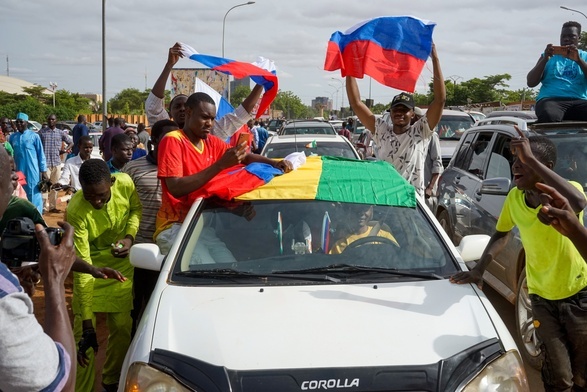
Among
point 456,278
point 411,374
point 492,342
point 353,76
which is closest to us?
point 411,374

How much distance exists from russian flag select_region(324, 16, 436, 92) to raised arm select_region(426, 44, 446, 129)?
11cm

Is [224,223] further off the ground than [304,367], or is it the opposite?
[224,223]

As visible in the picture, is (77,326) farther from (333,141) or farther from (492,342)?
(333,141)

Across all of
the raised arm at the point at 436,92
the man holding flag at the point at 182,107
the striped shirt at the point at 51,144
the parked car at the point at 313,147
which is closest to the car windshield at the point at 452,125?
the parked car at the point at 313,147

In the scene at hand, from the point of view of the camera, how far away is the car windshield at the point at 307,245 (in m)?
3.36

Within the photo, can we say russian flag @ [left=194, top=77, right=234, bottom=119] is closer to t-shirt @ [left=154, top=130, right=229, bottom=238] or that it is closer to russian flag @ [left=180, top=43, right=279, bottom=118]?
russian flag @ [left=180, top=43, right=279, bottom=118]

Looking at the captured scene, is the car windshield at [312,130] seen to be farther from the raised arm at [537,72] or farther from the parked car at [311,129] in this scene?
the raised arm at [537,72]

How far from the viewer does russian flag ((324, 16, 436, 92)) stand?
5.28 metres

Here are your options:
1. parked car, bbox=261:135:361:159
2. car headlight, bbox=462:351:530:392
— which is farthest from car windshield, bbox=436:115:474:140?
car headlight, bbox=462:351:530:392

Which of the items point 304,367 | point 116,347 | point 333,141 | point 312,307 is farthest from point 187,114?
point 333,141

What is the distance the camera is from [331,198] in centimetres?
385

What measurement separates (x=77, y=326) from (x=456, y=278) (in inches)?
98.2

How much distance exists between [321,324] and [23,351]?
150 cm

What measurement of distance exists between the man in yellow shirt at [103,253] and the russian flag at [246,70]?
5.83ft
